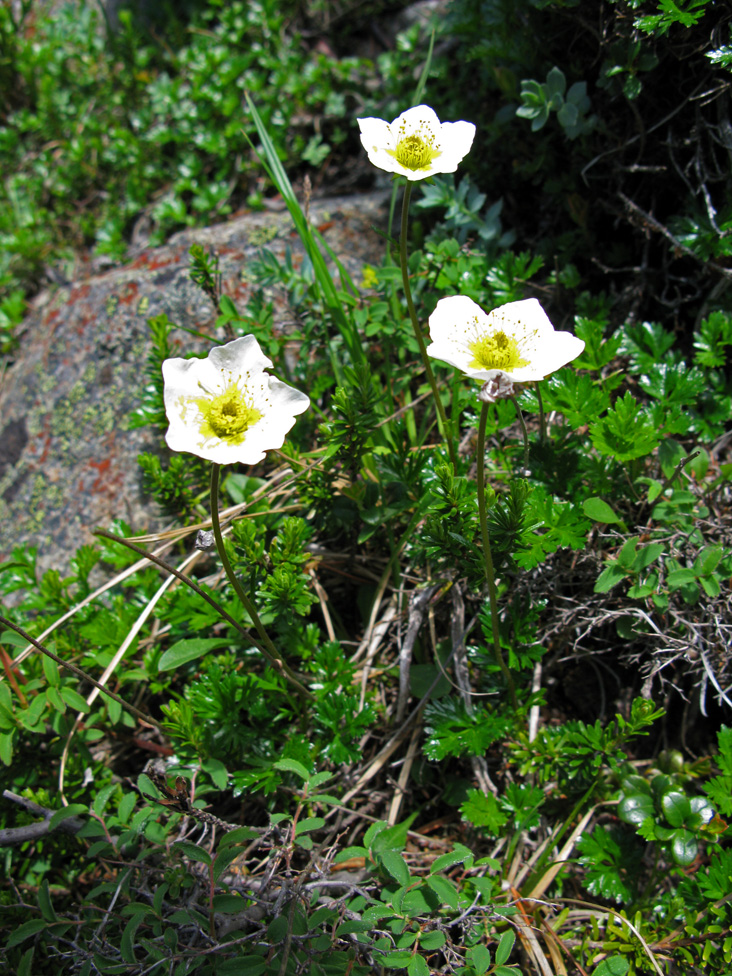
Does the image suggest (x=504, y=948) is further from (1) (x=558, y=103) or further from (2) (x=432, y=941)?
(1) (x=558, y=103)

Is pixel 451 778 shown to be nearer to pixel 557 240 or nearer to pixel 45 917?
pixel 45 917

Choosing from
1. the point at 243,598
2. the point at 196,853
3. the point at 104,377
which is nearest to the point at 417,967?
the point at 196,853

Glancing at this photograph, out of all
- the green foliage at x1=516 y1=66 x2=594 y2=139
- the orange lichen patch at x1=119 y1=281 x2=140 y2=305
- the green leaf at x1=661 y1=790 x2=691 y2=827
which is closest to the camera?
the green leaf at x1=661 y1=790 x2=691 y2=827

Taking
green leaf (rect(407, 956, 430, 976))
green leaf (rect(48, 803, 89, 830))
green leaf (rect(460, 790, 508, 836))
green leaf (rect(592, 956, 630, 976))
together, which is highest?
green leaf (rect(48, 803, 89, 830))

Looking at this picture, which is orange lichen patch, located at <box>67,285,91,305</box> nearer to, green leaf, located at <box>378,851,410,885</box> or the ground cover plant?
the ground cover plant

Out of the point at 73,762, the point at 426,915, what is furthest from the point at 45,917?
the point at 426,915

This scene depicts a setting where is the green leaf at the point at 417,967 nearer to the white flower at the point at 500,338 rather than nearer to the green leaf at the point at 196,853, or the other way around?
the green leaf at the point at 196,853

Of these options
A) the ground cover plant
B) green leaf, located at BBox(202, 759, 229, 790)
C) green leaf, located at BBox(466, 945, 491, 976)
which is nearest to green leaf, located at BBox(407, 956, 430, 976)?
the ground cover plant
